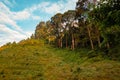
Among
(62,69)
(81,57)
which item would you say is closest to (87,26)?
(81,57)

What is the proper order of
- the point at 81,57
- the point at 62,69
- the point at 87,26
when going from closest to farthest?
the point at 62,69, the point at 81,57, the point at 87,26

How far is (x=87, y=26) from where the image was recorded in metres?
51.3

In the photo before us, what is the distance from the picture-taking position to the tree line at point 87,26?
15.8m

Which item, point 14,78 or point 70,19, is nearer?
point 14,78

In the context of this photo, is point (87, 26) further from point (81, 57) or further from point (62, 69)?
point (62, 69)

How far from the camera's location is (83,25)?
183 ft

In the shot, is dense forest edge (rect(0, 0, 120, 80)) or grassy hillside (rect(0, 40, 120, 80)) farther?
grassy hillside (rect(0, 40, 120, 80))

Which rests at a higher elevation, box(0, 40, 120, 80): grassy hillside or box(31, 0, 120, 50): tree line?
box(31, 0, 120, 50): tree line

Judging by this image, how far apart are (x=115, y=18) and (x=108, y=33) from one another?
226cm

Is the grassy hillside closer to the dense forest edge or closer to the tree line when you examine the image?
the dense forest edge

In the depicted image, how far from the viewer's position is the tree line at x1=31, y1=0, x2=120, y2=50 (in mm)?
15828

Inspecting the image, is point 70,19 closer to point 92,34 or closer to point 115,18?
point 92,34

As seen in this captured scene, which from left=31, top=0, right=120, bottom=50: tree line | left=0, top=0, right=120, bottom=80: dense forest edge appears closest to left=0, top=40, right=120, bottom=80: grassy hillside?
left=0, top=0, right=120, bottom=80: dense forest edge

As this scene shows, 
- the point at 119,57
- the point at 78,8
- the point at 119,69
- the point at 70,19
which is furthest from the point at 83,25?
the point at 119,69
